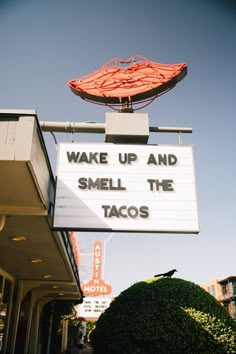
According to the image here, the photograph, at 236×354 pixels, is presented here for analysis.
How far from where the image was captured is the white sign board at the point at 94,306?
2348 centimetres

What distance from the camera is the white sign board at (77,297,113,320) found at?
77.0 ft

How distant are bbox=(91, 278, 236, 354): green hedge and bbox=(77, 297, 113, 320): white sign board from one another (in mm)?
15652

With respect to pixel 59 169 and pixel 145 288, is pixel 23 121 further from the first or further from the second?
pixel 145 288

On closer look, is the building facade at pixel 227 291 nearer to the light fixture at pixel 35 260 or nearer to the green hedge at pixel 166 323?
the green hedge at pixel 166 323

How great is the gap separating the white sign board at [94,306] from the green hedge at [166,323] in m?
15.7

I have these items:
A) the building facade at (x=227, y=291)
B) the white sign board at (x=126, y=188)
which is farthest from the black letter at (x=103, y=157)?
the building facade at (x=227, y=291)

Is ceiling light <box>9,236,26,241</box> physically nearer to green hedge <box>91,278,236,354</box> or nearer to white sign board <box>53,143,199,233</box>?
white sign board <box>53,143,199,233</box>

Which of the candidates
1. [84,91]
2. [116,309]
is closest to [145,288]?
[116,309]

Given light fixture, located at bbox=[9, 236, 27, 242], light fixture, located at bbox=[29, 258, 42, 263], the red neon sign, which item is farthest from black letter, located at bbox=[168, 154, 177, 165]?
the red neon sign

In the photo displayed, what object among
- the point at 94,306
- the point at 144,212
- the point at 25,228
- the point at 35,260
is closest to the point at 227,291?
the point at 94,306

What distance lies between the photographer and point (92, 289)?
87.0 ft

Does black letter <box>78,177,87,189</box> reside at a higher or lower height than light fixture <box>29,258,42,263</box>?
higher

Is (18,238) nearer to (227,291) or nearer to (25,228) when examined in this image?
(25,228)

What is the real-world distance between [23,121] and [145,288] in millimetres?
6315
